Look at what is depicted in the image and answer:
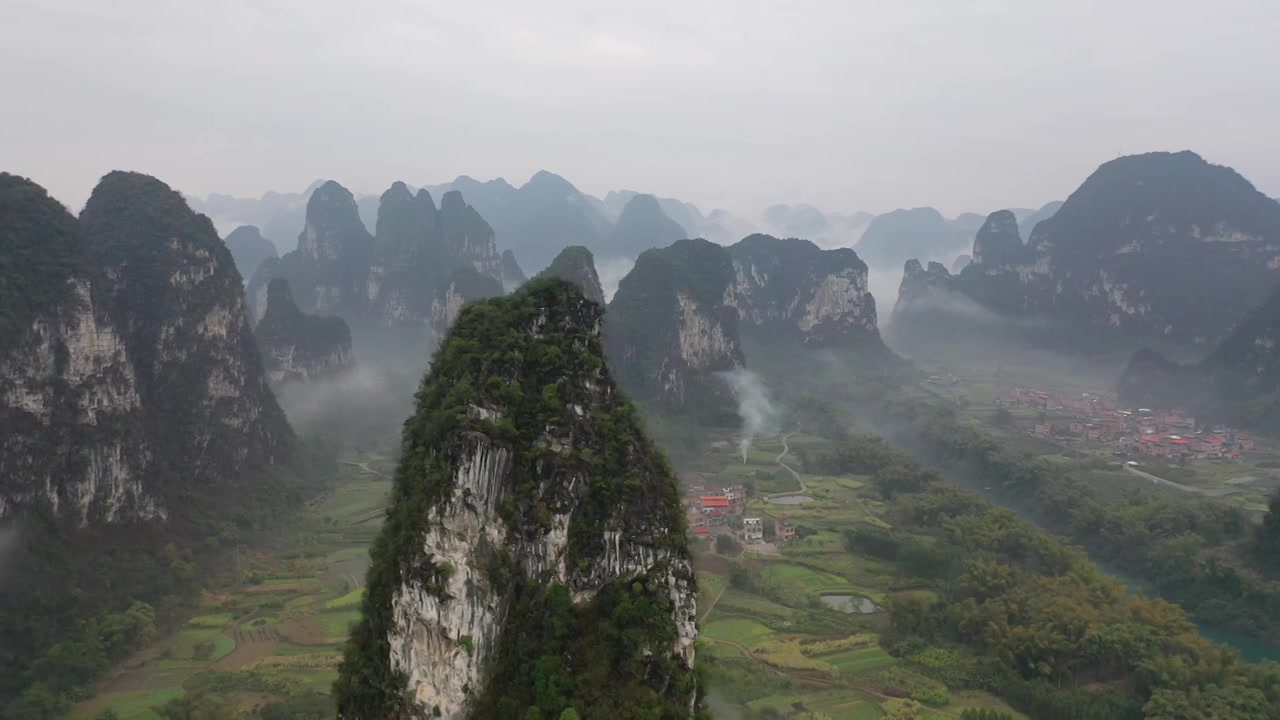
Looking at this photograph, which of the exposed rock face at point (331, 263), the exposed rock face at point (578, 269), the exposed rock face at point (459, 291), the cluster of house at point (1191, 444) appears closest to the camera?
the cluster of house at point (1191, 444)

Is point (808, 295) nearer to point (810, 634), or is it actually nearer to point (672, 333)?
point (672, 333)

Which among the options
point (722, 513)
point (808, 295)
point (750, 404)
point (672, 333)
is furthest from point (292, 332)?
point (808, 295)

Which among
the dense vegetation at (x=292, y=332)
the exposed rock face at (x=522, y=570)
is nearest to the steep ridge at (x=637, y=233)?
the dense vegetation at (x=292, y=332)

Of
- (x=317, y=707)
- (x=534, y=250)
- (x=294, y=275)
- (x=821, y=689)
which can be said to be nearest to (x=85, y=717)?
(x=317, y=707)

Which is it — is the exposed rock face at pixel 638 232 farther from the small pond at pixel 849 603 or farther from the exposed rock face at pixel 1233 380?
the small pond at pixel 849 603

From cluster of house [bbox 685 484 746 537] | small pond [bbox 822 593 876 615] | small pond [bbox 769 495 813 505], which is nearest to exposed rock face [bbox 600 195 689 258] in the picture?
small pond [bbox 769 495 813 505]
